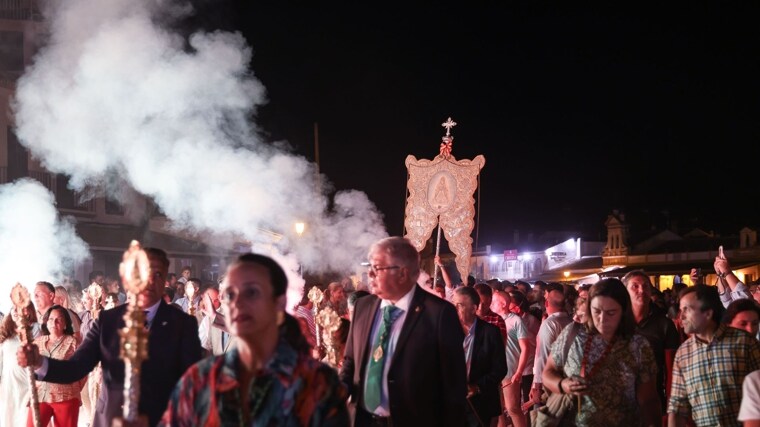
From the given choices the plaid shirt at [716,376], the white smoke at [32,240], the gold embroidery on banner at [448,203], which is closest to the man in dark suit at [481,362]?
the plaid shirt at [716,376]

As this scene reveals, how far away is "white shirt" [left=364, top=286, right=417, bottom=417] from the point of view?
5.64m

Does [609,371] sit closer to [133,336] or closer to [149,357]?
[149,357]

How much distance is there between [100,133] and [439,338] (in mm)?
13368

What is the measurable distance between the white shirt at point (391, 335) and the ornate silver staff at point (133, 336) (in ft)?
6.45

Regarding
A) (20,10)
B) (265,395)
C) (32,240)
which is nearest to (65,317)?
(265,395)

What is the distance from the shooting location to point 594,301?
19.7 ft

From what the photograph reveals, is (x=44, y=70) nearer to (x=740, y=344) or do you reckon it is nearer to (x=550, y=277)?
(x=740, y=344)

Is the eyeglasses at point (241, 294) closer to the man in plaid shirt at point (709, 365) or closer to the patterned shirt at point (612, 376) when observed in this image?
the patterned shirt at point (612, 376)

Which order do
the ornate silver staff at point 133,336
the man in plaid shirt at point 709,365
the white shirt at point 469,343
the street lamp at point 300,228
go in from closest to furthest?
the ornate silver staff at point 133,336 < the man in plaid shirt at point 709,365 < the white shirt at point 469,343 < the street lamp at point 300,228

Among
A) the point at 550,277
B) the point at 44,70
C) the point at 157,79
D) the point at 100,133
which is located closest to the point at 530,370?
the point at 157,79

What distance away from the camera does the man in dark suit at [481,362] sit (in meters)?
7.49

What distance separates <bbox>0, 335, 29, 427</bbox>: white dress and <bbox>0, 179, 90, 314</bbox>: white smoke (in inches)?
201

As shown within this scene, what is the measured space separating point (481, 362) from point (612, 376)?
7.44ft

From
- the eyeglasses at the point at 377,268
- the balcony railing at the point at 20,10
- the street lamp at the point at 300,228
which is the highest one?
the balcony railing at the point at 20,10
